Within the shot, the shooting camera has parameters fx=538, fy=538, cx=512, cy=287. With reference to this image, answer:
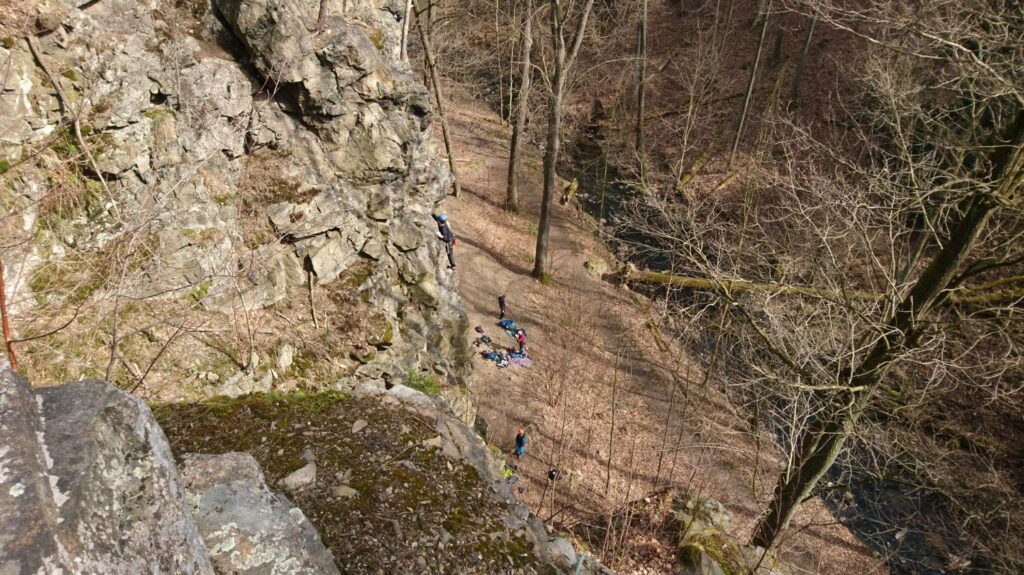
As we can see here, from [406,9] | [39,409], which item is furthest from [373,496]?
[406,9]

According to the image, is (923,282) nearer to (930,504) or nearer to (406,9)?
(930,504)

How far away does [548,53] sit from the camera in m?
22.3

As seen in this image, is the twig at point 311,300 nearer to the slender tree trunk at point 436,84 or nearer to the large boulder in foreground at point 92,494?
the large boulder in foreground at point 92,494

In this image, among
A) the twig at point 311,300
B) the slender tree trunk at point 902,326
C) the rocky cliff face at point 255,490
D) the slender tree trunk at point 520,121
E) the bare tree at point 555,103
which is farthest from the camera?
the slender tree trunk at point 520,121

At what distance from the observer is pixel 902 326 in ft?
23.5

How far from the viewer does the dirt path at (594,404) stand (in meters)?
11.1

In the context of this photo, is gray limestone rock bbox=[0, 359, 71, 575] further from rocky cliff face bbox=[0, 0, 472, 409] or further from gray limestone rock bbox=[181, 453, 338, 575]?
rocky cliff face bbox=[0, 0, 472, 409]

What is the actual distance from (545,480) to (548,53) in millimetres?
17559

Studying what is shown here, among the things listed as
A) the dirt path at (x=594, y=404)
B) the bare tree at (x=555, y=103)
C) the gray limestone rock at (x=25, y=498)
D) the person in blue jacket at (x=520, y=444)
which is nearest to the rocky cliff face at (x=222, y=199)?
the person in blue jacket at (x=520, y=444)

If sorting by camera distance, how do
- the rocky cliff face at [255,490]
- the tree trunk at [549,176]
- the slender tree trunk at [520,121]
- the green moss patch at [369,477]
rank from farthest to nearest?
the slender tree trunk at [520,121]
the tree trunk at [549,176]
the green moss patch at [369,477]
the rocky cliff face at [255,490]

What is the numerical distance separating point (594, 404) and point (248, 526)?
1166 cm

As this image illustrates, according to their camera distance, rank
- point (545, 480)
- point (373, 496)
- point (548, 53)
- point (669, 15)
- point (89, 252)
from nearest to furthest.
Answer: point (373, 496)
point (89, 252)
point (545, 480)
point (548, 53)
point (669, 15)

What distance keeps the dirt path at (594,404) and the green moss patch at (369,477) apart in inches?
157

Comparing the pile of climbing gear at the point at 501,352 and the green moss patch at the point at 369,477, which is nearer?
the green moss patch at the point at 369,477
